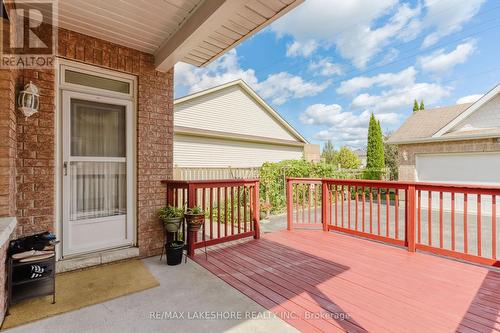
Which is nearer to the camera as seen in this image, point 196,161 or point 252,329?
point 252,329

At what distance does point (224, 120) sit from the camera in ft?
34.2

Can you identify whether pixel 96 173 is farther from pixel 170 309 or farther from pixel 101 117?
pixel 170 309

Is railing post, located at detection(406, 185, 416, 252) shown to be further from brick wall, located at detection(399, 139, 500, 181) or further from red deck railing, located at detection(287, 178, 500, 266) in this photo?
brick wall, located at detection(399, 139, 500, 181)

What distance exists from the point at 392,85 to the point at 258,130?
437 inches

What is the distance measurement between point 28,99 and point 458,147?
34.2 feet

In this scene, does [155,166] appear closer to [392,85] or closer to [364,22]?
[364,22]

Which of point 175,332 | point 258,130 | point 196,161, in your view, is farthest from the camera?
point 258,130

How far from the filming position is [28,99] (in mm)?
2428

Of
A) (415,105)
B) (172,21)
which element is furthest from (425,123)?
(172,21)

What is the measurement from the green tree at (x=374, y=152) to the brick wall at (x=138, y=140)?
410 inches

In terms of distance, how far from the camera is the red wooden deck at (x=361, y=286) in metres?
1.86

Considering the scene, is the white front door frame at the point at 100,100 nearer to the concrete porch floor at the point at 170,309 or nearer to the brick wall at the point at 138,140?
the brick wall at the point at 138,140

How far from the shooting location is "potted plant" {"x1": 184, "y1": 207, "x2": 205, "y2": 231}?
3.24 metres

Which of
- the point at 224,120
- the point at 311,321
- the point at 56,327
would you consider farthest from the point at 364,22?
the point at 56,327
